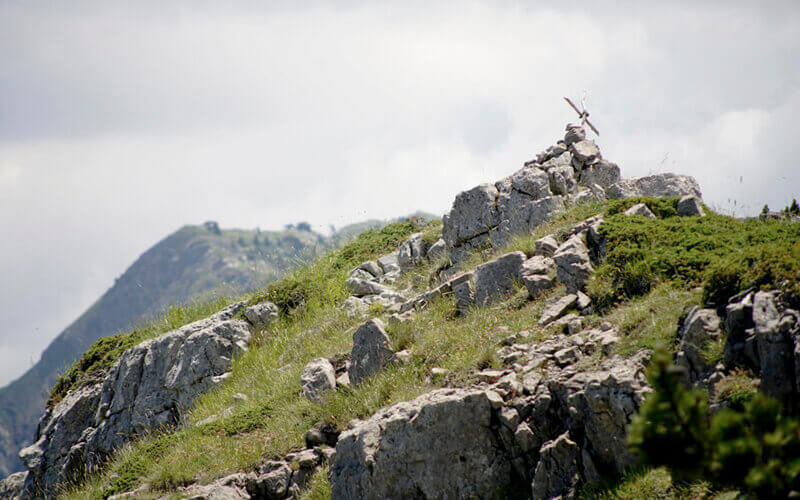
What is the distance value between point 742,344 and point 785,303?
68cm

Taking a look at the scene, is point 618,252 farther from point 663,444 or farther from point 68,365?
point 68,365

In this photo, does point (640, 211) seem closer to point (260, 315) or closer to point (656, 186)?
point (656, 186)

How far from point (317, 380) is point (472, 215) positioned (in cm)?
688

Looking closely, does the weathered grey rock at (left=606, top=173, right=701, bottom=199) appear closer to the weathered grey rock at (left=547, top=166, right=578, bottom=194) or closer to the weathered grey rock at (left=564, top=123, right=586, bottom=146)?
the weathered grey rock at (left=547, top=166, right=578, bottom=194)

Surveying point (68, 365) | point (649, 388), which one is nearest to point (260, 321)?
point (68, 365)

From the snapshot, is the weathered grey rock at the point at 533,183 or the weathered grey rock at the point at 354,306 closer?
the weathered grey rock at the point at 533,183

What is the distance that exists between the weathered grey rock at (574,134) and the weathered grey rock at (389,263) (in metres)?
6.90

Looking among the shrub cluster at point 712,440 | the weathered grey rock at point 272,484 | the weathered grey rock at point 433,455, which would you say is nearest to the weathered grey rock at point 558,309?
the weathered grey rock at point 433,455

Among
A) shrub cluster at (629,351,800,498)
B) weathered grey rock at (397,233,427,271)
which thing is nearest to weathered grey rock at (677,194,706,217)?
shrub cluster at (629,351,800,498)

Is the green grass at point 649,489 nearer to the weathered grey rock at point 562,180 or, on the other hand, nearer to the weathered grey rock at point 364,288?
the weathered grey rock at point 562,180

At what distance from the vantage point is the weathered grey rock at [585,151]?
15.6m

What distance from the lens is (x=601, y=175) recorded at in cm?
1527

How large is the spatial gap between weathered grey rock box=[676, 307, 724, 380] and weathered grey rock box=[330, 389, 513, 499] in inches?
112

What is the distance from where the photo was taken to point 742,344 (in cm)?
641
